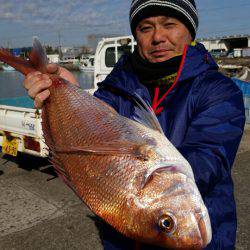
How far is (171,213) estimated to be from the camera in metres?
1.40

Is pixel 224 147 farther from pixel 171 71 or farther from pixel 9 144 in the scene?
pixel 9 144

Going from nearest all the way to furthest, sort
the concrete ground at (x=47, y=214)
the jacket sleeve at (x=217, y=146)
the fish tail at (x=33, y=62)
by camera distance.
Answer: the jacket sleeve at (x=217, y=146) → the fish tail at (x=33, y=62) → the concrete ground at (x=47, y=214)

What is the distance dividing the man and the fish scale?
20 centimetres

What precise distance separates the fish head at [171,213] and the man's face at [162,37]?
34.1 inches

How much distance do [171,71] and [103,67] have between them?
26.3 ft

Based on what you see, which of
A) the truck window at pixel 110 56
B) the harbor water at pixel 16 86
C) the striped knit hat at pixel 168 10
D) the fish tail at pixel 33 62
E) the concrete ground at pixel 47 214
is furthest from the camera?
the harbor water at pixel 16 86

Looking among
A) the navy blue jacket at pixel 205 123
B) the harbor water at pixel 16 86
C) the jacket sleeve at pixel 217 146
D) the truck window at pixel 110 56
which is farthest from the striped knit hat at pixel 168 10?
the truck window at pixel 110 56

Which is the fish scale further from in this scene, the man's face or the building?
the building

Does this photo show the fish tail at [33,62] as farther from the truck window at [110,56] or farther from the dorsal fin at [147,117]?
the truck window at [110,56]

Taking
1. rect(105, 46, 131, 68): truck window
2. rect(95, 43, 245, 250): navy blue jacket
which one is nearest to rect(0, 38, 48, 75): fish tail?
rect(95, 43, 245, 250): navy blue jacket

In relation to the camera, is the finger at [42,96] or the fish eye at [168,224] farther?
the finger at [42,96]

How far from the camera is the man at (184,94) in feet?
5.66

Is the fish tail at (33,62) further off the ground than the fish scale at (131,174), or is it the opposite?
the fish tail at (33,62)

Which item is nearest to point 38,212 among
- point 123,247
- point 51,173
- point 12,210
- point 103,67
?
point 12,210
